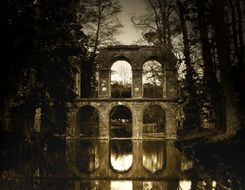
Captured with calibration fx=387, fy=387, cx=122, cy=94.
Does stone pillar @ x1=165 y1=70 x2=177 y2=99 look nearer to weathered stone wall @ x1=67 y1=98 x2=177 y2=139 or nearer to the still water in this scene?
weathered stone wall @ x1=67 y1=98 x2=177 y2=139

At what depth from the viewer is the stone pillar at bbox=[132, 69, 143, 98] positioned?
92.6 feet

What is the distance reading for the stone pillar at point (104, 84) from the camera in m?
28.4

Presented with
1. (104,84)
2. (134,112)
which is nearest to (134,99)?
(134,112)

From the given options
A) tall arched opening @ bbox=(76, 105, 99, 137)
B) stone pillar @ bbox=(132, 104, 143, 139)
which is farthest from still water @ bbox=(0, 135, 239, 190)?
tall arched opening @ bbox=(76, 105, 99, 137)

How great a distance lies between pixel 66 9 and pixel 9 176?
8535 mm

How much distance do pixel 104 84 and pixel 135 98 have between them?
98.6 inches

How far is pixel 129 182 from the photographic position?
23.9 ft

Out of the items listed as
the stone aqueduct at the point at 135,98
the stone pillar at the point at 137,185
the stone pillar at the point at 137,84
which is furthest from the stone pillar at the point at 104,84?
the stone pillar at the point at 137,185

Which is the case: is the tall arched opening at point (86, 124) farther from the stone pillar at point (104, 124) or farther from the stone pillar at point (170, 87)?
the stone pillar at point (170, 87)

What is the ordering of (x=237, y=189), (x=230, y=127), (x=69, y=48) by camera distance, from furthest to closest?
1. (x=69, y=48)
2. (x=230, y=127)
3. (x=237, y=189)

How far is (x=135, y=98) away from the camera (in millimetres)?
28031

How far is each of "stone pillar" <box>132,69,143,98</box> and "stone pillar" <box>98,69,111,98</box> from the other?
184cm

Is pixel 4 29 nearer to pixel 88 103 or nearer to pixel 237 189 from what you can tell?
pixel 237 189

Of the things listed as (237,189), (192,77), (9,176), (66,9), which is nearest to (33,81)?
(66,9)
